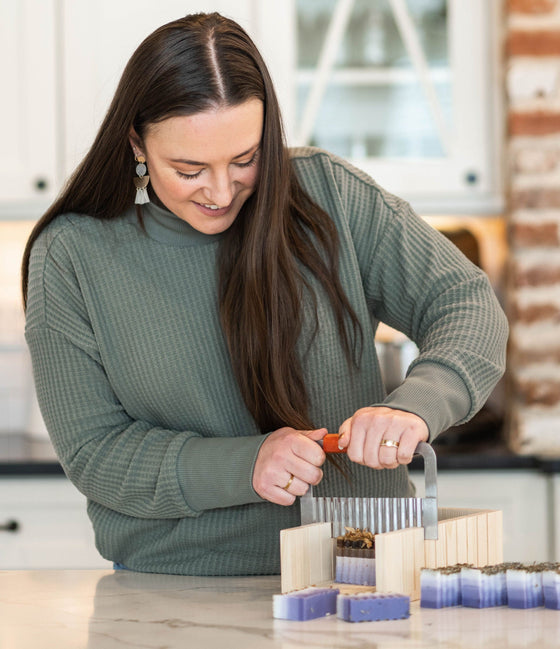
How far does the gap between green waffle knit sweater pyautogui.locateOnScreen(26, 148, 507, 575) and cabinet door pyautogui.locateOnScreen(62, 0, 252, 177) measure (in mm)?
1239

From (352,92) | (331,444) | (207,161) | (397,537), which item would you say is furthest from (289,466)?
(352,92)

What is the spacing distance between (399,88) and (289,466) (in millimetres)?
1694

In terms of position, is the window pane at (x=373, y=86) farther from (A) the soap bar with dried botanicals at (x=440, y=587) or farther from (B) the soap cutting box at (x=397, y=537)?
(A) the soap bar with dried botanicals at (x=440, y=587)

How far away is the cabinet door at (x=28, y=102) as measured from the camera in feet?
8.66

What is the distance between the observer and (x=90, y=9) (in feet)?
8.59

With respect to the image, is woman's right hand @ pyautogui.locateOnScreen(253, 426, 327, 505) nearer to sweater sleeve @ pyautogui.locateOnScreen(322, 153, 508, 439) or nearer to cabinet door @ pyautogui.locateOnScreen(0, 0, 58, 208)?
sweater sleeve @ pyautogui.locateOnScreen(322, 153, 508, 439)

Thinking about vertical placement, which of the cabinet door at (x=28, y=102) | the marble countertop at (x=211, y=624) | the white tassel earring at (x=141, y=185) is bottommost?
the marble countertop at (x=211, y=624)

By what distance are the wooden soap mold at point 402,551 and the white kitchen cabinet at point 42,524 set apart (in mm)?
1299

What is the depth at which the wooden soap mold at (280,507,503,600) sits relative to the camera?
3.59 feet

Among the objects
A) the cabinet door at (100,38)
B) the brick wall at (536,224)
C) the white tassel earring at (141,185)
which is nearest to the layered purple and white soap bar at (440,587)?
the white tassel earring at (141,185)

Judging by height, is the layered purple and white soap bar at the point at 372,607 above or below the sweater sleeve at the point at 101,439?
below

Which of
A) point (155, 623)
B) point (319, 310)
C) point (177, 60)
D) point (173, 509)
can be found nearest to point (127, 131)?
point (177, 60)

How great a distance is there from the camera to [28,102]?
2652 millimetres

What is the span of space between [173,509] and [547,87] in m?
1.60
